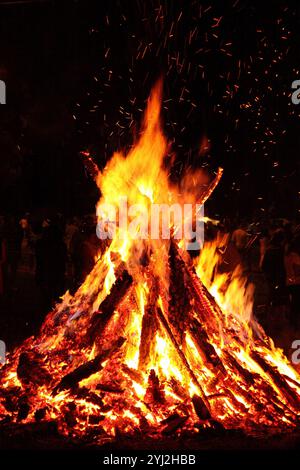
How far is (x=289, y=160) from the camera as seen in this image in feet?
49.7

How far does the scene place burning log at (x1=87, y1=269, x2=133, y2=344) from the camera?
187 inches

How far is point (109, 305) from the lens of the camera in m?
4.83

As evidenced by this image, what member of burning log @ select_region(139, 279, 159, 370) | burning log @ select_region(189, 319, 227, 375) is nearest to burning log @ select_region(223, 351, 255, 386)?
burning log @ select_region(189, 319, 227, 375)

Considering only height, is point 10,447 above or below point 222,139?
below

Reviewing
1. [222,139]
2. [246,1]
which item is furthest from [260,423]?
[222,139]

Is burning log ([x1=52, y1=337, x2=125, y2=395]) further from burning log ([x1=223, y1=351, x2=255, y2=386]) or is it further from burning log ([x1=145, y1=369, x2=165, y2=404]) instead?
burning log ([x1=223, y1=351, x2=255, y2=386])

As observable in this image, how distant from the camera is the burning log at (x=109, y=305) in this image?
187 inches

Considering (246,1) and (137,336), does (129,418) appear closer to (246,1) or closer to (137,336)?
(137,336)

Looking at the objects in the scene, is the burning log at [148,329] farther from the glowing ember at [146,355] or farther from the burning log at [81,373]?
the burning log at [81,373]

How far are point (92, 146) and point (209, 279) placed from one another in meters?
9.45

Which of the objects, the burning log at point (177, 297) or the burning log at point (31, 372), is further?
the burning log at point (177, 297)

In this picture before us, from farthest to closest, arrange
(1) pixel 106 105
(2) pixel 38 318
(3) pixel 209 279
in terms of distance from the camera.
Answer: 1. (1) pixel 106 105
2. (2) pixel 38 318
3. (3) pixel 209 279

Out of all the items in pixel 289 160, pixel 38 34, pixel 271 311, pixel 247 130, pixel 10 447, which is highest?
pixel 38 34

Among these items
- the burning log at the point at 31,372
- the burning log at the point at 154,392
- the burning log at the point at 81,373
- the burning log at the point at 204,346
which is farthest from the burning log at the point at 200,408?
the burning log at the point at 31,372
